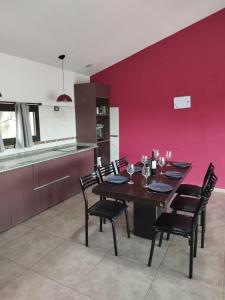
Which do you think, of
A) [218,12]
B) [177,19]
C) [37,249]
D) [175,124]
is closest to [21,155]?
[37,249]

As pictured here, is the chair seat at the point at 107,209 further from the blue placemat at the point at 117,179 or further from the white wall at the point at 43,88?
the white wall at the point at 43,88

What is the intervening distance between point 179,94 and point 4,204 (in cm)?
340

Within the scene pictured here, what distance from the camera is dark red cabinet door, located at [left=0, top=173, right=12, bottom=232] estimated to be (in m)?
2.69

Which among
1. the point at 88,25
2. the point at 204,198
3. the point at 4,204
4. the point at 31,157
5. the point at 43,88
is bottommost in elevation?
the point at 4,204

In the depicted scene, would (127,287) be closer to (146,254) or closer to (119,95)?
(146,254)

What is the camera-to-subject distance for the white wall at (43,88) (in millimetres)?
3232

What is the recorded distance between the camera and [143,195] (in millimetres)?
2068

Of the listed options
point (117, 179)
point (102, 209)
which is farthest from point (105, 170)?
point (102, 209)

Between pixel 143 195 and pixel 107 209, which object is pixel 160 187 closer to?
pixel 143 195

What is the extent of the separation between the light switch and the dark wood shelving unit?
145cm

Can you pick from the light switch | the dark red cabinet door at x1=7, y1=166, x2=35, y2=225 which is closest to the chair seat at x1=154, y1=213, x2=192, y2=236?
the dark red cabinet door at x1=7, y1=166, x2=35, y2=225

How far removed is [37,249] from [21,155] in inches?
64.0

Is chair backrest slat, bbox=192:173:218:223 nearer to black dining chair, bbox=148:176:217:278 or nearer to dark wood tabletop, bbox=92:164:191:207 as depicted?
black dining chair, bbox=148:176:217:278

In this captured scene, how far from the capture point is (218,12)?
360 cm
